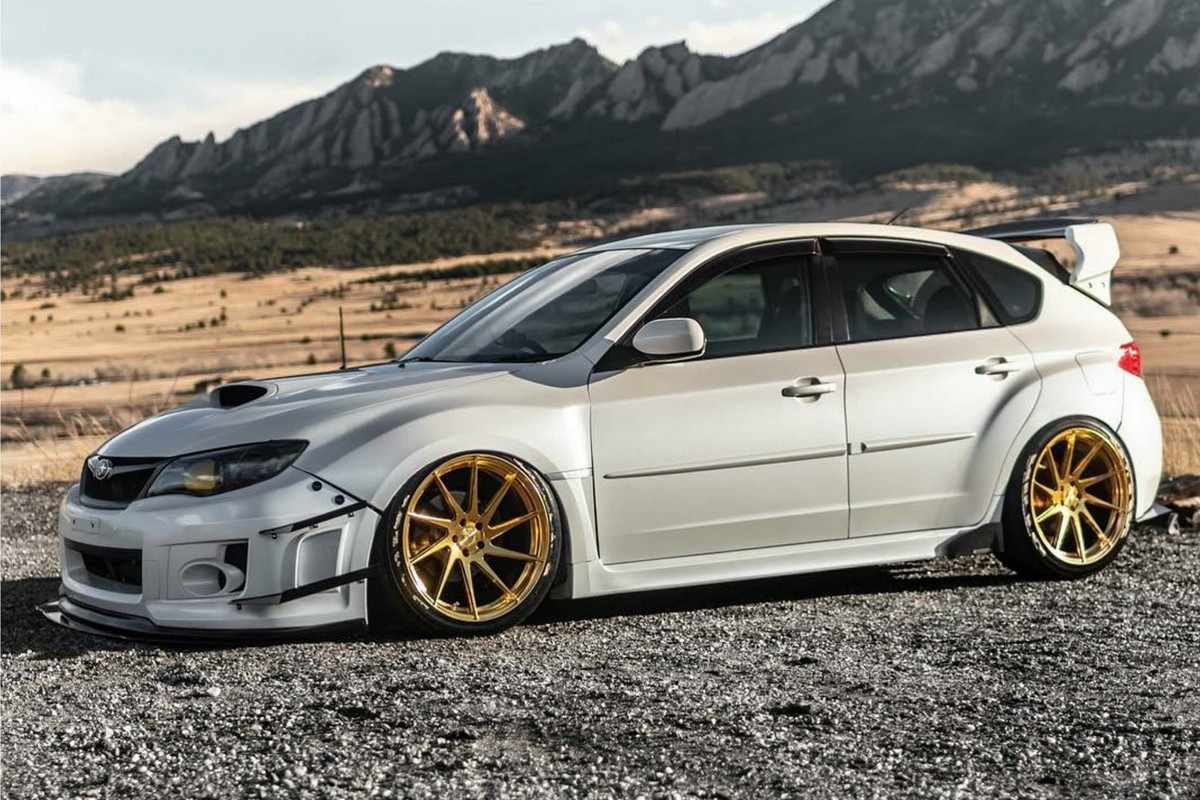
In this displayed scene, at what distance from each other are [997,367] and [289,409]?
3.05 meters

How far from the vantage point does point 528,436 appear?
6.09 m

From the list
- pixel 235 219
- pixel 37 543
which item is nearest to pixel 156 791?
pixel 37 543

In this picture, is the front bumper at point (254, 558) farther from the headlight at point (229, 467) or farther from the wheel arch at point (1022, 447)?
the wheel arch at point (1022, 447)

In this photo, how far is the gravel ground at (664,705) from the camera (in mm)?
4184

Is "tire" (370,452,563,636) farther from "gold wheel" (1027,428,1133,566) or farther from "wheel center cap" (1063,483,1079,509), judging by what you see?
"wheel center cap" (1063,483,1079,509)

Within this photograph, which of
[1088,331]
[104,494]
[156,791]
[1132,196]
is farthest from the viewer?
[1132,196]

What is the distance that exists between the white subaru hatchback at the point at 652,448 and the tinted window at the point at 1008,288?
1 cm

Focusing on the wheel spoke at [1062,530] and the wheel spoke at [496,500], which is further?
the wheel spoke at [1062,530]

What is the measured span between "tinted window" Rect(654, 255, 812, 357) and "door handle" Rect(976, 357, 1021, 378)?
2.72ft

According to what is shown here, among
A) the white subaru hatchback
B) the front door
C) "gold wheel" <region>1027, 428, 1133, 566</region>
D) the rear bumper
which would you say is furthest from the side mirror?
the rear bumper

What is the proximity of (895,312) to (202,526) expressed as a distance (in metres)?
3.08

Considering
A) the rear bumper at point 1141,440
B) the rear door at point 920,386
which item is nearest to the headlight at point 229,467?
the rear door at point 920,386

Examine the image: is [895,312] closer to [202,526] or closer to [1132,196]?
[202,526]

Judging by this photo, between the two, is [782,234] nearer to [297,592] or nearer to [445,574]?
[445,574]
